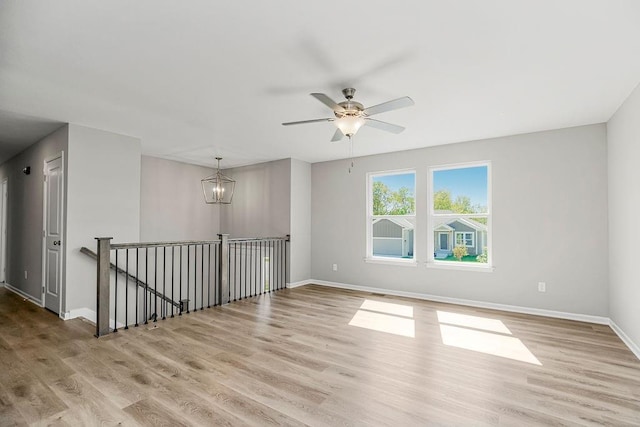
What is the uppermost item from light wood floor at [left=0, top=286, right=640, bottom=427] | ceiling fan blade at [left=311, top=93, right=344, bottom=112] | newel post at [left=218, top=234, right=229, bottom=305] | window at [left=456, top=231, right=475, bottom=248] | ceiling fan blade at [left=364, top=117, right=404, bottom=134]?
ceiling fan blade at [left=311, top=93, right=344, bottom=112]

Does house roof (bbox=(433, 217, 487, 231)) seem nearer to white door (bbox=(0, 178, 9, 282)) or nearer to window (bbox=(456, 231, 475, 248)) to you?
window (bbox=(456, 231, 475, 248))

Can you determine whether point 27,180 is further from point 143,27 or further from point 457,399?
point 457,399

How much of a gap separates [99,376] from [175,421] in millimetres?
1034

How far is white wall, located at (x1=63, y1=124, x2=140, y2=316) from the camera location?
4133 millimetres

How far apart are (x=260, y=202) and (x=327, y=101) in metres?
4.39

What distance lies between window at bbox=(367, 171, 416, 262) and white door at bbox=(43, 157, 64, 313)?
468 cm

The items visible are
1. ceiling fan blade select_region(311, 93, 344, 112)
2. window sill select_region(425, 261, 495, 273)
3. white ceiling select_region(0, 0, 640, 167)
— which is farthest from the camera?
window sill select_region(425, 261, 495, 273)

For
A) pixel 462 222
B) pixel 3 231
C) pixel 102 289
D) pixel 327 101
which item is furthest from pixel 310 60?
pixel 3 231

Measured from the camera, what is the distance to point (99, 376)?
8.52 feet

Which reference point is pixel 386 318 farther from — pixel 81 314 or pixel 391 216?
pixel 81 314

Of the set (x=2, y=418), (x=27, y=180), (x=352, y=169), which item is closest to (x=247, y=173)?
(x=352, y=169)

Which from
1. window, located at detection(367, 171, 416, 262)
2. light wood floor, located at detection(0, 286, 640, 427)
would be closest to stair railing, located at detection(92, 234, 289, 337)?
light wood floor, located at detection(0, 286, 640, 427)

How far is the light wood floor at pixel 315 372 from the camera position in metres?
2.12

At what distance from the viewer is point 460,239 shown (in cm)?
516
